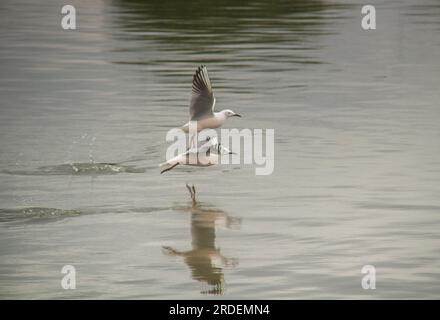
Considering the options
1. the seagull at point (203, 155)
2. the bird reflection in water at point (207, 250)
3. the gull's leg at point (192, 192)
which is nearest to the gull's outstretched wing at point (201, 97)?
the seagull at point (203, 155)

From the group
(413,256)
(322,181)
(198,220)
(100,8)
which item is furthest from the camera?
(100,8)

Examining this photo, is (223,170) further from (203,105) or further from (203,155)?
(203,155)

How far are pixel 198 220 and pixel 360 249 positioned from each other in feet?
5.64

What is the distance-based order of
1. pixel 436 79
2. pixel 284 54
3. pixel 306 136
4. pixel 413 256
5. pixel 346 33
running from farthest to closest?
1. pixel 346 33
2. pixel 284 54
3. pixel 436 79
4. pixel 306 136
5. pixel 413 256

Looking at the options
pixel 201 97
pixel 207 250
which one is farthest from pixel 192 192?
pixel 207 250

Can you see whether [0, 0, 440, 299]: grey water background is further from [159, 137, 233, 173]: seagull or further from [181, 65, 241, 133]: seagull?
[181, 65, 241, 133]: seagull

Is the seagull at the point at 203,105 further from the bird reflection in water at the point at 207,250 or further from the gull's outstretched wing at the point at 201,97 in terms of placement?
the bird reflection in water at the point at 207,250

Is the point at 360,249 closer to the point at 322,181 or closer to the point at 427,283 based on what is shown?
the point at 427,283

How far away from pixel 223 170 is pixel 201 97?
87cm

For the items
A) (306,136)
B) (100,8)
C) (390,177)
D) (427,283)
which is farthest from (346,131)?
Result: (100,8)

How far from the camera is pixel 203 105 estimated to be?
1442 cm

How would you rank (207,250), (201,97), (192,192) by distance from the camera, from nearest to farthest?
1. (207,250)
2. (192,192)
3. (201,97)

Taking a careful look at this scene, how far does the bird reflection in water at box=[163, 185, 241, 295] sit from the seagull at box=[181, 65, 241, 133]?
5.79 feet

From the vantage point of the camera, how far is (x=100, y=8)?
3025 centimetres
